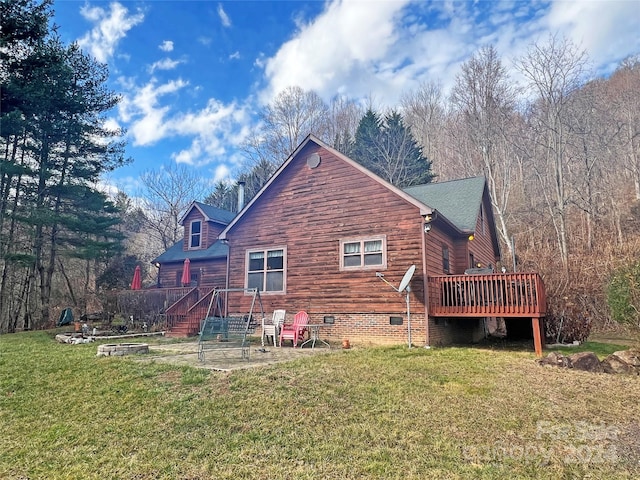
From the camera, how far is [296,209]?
13.6m

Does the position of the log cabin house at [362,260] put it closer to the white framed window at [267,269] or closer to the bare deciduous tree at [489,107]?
the white framed window at [267,269]

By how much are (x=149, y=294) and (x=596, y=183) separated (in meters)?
25.8

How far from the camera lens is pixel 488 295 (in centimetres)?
1027

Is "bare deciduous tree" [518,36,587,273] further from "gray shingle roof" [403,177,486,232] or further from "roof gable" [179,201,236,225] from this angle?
"roof gable" [179,201,236,225]

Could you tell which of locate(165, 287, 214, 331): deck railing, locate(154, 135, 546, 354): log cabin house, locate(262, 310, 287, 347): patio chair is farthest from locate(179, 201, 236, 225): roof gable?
locate(262, 310, 287, 347): patio chair

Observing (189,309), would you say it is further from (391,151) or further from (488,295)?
(391,151)

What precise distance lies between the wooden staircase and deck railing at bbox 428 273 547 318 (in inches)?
296

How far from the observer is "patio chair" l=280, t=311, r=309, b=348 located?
11289 millimetres

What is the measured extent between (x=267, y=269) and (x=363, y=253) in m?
3.67

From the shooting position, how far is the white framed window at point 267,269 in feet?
44.5

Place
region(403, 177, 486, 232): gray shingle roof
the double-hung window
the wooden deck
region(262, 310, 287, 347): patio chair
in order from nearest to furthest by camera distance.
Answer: the wooden deck < region(262, 310, 287, 347): patio chair < the double-hung window < region(403, 177, 486, 232): gray shingle roof

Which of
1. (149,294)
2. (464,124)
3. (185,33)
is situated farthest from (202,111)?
(464,124)

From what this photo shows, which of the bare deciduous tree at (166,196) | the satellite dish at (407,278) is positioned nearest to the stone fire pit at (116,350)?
the satellite dish at (407,278)

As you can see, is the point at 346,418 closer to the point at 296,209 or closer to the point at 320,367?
the point at 320,367
